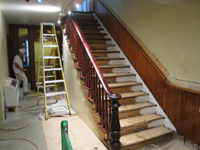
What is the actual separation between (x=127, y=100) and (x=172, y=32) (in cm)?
161

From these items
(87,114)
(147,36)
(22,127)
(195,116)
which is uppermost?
(147,36)

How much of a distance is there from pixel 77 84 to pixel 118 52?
4.80 feet

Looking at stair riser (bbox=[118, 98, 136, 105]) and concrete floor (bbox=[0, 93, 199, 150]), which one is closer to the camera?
concrete floor (bbox=[0, 93, 199, 150])

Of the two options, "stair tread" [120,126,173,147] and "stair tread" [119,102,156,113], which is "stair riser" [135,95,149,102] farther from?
"stair tread" [120,126,173,147]

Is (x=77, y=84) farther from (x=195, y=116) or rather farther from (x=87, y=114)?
(x=195, y=116)

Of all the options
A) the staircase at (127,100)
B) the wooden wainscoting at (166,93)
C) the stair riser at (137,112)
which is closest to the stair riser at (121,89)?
the staircase at (127,100)

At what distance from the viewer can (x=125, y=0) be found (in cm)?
435

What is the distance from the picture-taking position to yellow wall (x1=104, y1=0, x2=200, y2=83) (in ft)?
8.66

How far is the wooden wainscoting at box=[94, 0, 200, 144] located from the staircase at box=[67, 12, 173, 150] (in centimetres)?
20

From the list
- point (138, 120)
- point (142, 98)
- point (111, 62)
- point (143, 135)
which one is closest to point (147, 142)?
point (143, 135)

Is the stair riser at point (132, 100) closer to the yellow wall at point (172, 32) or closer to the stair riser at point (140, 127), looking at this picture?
the stair riser at point (140, 127)

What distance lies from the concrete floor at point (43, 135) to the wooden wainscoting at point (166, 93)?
366mm

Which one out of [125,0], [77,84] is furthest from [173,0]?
[77,84]

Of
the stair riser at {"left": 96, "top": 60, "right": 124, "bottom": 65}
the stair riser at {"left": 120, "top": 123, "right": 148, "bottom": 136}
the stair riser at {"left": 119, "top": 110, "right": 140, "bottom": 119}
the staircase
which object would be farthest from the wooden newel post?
the stair riser at {"left": 96, "top": 60, "right": 124, "bottom": 65}
